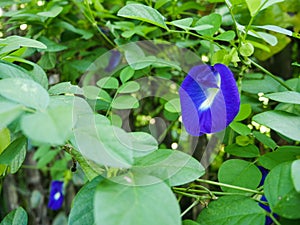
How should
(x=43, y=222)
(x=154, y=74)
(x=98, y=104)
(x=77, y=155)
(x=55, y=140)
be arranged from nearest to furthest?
(x=55, y=140) < (x=77, y=155) < (x=98, y=104) < (x=154, y=74) < (x=43, y=222)

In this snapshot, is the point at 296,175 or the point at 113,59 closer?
the point at 296,175

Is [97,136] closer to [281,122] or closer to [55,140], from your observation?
[55,140]

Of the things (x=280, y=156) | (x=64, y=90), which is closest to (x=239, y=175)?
(x=280, y=156)

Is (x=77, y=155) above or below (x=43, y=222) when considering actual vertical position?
above

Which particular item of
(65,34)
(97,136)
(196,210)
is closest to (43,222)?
(196,210)

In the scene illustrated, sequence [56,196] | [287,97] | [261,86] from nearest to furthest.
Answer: [287,97], [261,86], [56,196]

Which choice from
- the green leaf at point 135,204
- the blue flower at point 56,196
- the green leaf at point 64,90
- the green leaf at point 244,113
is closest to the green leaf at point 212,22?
the green leaf at point 244,113

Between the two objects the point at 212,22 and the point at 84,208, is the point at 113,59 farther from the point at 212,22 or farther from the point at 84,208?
the point at 84,208

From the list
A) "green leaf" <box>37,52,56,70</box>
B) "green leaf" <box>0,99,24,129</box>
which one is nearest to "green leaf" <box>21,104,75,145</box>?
"green leaf" <box>0,99,24,129</box>
